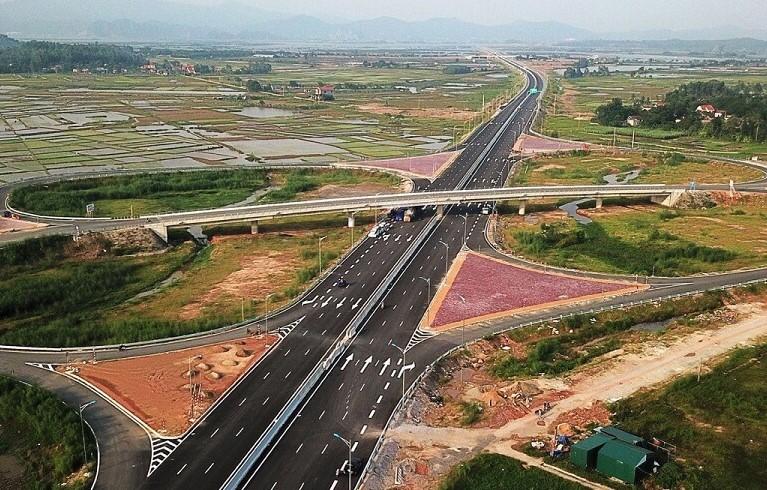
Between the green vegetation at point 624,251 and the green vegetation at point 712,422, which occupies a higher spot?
the green vegetation at point 624,251

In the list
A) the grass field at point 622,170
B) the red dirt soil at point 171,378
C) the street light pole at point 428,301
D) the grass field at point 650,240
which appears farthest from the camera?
the grass field at point 622,170

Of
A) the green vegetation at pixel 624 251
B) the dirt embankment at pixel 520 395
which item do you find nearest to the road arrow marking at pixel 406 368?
the dirt embankment at pixel 520 395

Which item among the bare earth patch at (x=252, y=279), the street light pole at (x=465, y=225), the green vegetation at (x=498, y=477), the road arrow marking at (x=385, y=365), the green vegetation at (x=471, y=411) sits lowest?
the green vegetation at (x=498, y=477)

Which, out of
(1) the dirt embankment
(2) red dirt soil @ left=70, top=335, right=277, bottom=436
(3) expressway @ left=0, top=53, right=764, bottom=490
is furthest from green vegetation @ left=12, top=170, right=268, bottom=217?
(1) the dirt embankment

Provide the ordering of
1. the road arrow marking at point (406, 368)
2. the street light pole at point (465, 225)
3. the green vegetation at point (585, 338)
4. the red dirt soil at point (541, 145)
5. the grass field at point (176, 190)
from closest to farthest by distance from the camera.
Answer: the road arrow marking at point (406, 368), the green vegetation at point (585, 338), the street light pole at point (465, 225), the grass field at point (176, 190), the red dirt soil at point (541, 145)

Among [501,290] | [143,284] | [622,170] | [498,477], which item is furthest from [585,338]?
[622,170]

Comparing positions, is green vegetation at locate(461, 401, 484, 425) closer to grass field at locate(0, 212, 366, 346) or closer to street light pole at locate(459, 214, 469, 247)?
grass field at locate(0, 212, 366, 346)

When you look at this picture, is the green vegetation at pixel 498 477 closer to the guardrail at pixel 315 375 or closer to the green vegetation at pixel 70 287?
the guardrail at pixel 315 375
